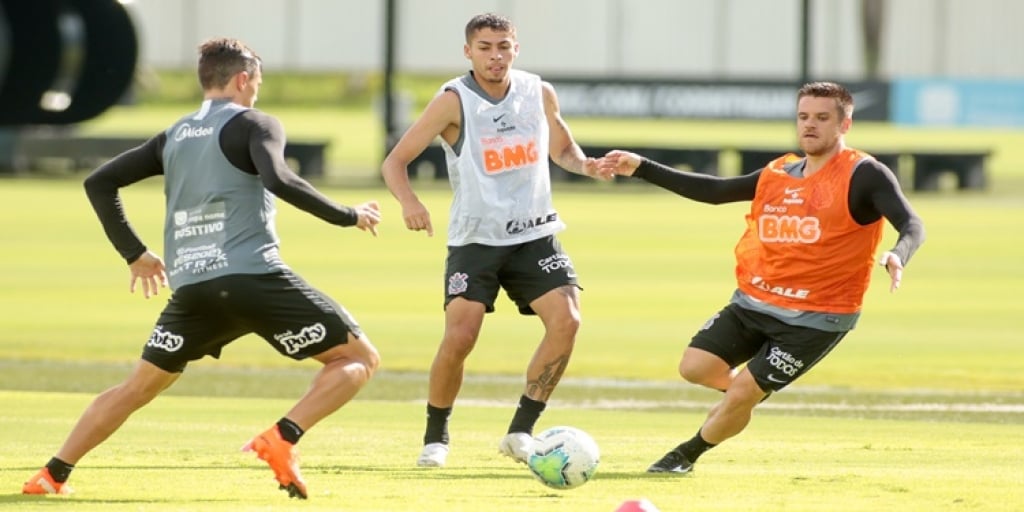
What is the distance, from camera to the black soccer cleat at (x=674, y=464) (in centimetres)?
952

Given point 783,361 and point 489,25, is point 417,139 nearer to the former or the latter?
point 489,25

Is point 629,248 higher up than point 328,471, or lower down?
lower down

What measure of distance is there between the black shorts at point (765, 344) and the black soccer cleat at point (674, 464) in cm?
50

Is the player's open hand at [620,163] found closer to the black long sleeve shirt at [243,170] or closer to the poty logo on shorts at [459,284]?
the poty logo on shorts at [459,284]

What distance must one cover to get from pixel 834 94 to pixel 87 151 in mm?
34622

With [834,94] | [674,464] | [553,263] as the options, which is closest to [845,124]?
[834,94]

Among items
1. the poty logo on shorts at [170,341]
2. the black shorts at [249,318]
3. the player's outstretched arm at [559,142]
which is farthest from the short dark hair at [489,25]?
the poty logo on shorts at [170,341]

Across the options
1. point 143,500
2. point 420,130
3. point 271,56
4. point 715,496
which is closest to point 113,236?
point 143,500

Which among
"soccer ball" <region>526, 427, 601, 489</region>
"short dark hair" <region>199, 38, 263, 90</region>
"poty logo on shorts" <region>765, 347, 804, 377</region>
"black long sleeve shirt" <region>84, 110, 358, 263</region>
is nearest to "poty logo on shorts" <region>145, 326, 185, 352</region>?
"black long sleeve shirt" <region>84, 110, 358, 263</region>

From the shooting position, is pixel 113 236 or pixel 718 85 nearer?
pixel 113 236

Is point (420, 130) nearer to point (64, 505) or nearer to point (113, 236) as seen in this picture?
point (113, 236)

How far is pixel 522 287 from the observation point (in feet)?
33.6

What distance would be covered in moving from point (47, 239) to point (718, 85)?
75.0 feet

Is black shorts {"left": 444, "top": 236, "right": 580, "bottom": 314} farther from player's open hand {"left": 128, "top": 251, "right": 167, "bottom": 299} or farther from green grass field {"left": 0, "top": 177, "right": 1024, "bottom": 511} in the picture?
player's open hand {"left": 128, "top": 251, "right": 167, "bottom": 299}
